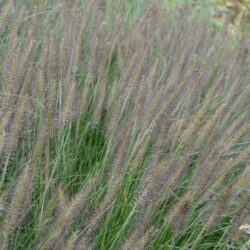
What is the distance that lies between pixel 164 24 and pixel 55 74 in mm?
1487

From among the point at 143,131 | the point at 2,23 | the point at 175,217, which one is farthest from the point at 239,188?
the point at 2,23

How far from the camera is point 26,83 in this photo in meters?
1.99

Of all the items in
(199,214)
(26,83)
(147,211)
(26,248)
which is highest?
(26,83)

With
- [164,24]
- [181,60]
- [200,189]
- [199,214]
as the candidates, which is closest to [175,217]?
[200,189]

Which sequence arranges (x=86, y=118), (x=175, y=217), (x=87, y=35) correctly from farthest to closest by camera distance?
(x=87, y=35) → (x=86, y=118) → (x=175, y=217)

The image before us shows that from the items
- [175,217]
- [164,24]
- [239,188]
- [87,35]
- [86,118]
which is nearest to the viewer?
[175,217]

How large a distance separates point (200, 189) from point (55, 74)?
0.82 meters

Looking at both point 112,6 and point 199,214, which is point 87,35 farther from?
point 199,214

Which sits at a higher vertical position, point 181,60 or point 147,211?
point 181,60

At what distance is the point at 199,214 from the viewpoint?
75.6 inches

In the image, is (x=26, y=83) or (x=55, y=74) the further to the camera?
(x=55, y=74)

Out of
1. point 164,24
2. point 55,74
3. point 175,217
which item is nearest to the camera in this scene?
point 175,217

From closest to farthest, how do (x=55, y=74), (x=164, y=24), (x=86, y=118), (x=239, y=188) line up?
(x=239, y=188)
(x=55, y=74)
(x=86, y=118)
(x=164, y=24)

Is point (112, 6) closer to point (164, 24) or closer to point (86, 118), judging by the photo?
point (164, 24)
